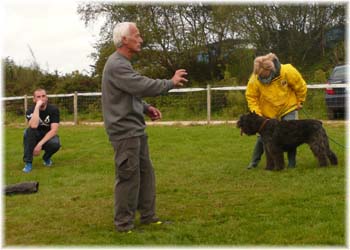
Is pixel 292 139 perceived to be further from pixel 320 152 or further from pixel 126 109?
pixel 126 109

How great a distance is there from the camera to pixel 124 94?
5.46m

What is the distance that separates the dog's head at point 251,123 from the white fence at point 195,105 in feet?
22.6

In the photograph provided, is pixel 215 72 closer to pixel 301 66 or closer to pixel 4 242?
pixel 301 66

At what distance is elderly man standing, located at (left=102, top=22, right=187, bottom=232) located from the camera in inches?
211

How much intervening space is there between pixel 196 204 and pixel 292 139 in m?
2.58

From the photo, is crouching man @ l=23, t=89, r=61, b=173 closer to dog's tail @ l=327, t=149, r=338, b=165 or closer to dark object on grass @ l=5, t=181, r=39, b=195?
dark object on grass @ l=5, t=181, r=39, b=195

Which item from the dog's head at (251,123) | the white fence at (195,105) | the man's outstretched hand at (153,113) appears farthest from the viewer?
the white fence at (195,105)

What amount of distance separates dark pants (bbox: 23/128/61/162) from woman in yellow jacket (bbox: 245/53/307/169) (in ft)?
12.9

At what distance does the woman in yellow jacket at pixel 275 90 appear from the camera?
335 inches

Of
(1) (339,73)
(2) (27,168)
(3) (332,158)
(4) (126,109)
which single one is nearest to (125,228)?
(4) (126,109)

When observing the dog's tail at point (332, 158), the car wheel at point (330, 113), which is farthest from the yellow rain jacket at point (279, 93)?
the car wheel at point (330, 113)

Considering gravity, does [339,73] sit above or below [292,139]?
above

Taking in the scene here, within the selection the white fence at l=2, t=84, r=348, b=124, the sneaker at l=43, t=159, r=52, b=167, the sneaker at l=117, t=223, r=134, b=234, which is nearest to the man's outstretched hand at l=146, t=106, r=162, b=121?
the sneaker at l=117, t=223, r=134, b=234

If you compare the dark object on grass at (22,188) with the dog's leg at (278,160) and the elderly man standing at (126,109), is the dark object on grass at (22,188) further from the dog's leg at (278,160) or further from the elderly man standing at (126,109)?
the dog's leg at (278,160)
